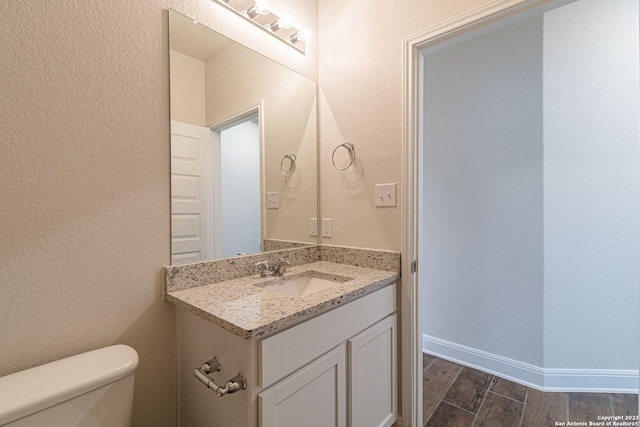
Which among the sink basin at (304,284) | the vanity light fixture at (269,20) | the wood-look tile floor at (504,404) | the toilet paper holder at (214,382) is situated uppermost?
the vanity light fixture at (269,20)

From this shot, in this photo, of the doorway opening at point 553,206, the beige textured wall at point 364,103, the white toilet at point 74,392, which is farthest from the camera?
the doorway opening at point 553,206

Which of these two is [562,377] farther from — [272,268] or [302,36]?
[302,36]

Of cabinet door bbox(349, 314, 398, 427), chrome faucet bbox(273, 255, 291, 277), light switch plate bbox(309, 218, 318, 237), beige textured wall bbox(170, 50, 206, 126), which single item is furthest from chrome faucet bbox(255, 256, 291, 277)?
beige textured wall bbox(170, 50, 206, 126)

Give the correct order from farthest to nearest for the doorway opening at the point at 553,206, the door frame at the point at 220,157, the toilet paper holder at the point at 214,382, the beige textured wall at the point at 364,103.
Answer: the doorway opening at the point at 553,206 → the beige textured wall at the point at 364,103 → the door frame at the point at 220,157 → the toilet paper holder at the point at 214,382

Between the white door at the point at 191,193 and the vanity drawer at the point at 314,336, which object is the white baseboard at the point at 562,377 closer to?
the vanity drawer at the point at 314,336

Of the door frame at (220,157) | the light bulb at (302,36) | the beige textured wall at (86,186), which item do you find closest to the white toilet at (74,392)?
the beige textured wall at (86,186)

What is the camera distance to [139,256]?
3.49ft

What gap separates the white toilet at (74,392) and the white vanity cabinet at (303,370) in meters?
0.24

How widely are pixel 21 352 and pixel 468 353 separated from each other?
244 cm

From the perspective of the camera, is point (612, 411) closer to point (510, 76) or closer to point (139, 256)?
point (510, 76)

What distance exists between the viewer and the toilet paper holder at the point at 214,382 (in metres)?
0.83

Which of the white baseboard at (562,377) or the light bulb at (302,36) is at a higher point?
the light bulb at (302,36)

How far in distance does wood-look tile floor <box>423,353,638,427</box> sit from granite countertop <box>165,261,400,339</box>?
934 millimetres

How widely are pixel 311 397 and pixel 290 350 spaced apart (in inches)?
9.0
